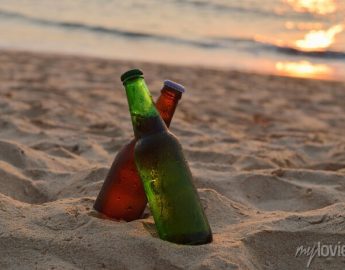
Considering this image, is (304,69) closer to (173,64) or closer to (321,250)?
(173,64)

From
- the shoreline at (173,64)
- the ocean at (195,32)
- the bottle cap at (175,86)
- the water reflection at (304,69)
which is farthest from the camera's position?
the ocean at (195,32)

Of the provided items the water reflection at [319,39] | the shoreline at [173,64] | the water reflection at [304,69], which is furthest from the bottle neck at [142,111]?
the water reflection at [319,39]

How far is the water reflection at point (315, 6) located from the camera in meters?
15.0

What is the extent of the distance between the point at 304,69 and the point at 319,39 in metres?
2.85

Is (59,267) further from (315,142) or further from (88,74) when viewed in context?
(88,74)

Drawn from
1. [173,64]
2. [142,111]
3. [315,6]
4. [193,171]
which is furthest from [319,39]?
[142,111]

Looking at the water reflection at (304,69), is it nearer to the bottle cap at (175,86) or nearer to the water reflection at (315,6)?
the water reflection at (315,6)

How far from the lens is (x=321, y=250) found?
1922 mm

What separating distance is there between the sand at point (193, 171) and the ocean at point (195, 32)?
2.57m

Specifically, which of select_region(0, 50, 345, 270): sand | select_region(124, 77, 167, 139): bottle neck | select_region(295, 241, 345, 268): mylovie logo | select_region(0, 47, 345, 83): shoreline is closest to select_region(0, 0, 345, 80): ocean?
select_region(0, 47, 345, 83): shoreline

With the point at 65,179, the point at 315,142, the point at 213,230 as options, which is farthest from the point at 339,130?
the point at 213,230

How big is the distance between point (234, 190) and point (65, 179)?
73 cm

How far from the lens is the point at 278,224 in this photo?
205cm

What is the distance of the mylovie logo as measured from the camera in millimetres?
1905
